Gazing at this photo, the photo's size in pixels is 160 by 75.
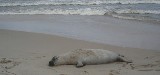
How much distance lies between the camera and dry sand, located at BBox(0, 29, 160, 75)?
5980 millimetres

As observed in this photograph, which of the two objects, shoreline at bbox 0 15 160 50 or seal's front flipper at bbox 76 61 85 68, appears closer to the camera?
seal's front flipper at bbox 76 61 85 68

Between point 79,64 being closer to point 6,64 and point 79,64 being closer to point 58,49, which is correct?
point 6,64

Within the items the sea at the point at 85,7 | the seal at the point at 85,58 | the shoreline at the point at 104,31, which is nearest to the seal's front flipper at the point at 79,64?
the seal at the point at 85,58

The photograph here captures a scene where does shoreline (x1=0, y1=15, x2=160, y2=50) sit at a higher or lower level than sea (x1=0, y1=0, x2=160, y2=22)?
lower

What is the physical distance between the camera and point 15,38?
32.0ft

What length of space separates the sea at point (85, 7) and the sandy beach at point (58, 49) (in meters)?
4.10

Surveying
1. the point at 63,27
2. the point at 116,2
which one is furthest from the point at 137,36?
the point at 116,2

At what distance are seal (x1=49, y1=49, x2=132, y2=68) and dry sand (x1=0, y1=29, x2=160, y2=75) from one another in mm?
148

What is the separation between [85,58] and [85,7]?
1349cm

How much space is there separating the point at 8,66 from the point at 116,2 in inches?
687

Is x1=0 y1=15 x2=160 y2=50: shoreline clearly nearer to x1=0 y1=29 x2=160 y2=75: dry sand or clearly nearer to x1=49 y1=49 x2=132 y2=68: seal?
x1=0 y1=29 x2=160 y2=75: dry sand

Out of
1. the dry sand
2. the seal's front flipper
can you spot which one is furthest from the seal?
the dry sand

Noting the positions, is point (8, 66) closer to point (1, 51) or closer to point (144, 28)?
point (1, 51)

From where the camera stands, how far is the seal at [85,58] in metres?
6.66
